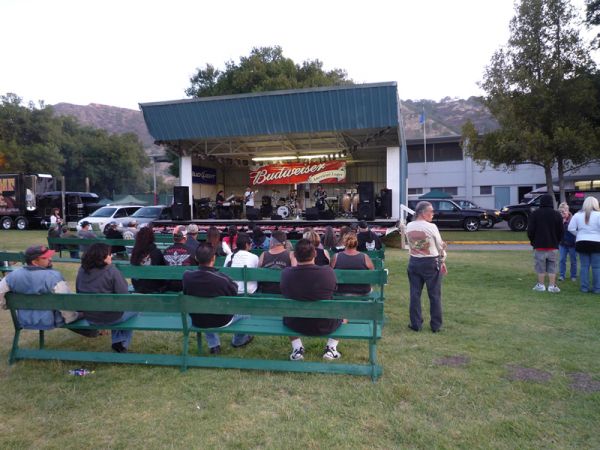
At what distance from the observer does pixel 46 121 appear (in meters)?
50.5

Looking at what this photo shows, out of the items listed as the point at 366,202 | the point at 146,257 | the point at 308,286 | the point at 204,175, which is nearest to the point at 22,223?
the point at 204,175

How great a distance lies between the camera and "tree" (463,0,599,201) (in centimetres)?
1975

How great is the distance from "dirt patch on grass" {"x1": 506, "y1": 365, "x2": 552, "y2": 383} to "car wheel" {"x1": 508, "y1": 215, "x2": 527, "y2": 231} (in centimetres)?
1835

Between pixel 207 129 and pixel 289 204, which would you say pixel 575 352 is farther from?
pixel 289 204

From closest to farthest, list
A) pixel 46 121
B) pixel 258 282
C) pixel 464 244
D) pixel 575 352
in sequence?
pixel 575 352 < pixel 258 282 < pixel 464 244 < pixel 46 121

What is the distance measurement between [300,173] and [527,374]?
1626 cm

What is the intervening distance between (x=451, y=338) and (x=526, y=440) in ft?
6.85

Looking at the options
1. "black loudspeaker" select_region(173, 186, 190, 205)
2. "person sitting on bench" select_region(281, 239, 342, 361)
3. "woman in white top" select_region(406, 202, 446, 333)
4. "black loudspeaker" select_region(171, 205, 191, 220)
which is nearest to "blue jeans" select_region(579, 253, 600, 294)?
"woman in white top" select_region(406, 202, 446, 333)

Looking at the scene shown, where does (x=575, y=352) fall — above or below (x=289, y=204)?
below

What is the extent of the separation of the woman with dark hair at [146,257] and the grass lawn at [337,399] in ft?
1.94

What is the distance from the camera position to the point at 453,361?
4105 millimetres

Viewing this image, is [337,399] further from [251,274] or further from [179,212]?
[179,212]

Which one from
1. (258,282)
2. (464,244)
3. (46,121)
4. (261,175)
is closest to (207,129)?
(261,175)

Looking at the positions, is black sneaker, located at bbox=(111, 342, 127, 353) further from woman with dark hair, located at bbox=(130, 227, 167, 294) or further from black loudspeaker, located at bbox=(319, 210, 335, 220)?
black loudspeaker, located at bbox=(319, 210, 335, 220)
